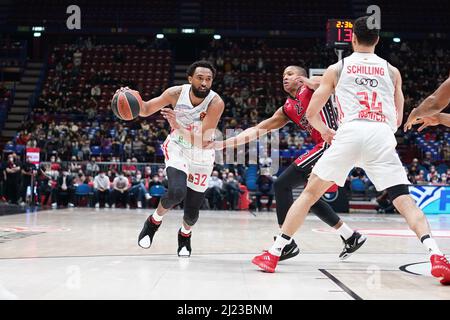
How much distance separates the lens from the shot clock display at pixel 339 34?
44.2ft

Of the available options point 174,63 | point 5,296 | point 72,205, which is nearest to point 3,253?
point 5,296

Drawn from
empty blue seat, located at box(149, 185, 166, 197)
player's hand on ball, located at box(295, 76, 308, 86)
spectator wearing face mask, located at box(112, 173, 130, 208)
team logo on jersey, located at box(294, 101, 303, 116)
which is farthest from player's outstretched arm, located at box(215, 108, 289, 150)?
spectator wearing face mask, located at box(112, 173, 130, 208)

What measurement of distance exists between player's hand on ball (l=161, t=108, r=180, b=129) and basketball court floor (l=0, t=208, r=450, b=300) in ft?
3.75

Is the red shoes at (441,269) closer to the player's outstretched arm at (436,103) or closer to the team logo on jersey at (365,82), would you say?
the player's outstretched arm at (436,103)

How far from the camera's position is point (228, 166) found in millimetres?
17609

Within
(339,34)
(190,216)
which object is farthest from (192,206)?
(339,34)

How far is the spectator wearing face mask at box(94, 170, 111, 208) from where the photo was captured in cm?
1634

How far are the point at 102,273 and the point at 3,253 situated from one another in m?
1.61

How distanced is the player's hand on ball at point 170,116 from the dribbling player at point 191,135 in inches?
3.0

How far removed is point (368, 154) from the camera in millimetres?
3838

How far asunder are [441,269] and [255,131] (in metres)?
2.10

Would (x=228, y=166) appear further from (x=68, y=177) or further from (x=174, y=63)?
(x=174, y=63)

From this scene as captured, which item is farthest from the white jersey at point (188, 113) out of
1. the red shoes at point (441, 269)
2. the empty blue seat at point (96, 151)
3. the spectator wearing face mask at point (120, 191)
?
the empty blue seat at point (96, 151)

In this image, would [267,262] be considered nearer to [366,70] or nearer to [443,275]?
[443,275]
